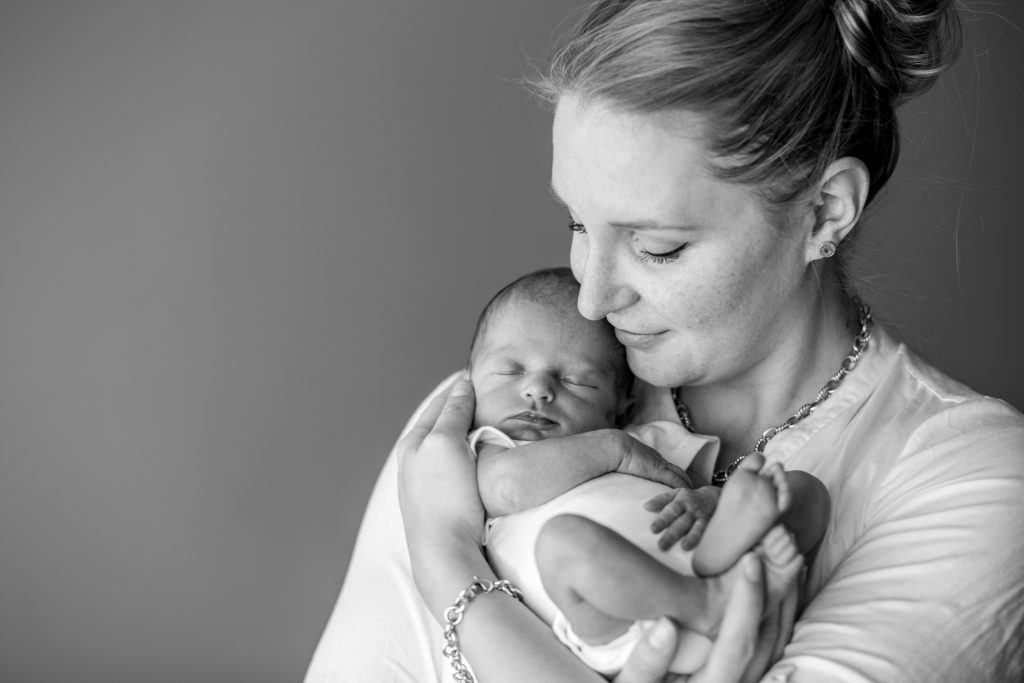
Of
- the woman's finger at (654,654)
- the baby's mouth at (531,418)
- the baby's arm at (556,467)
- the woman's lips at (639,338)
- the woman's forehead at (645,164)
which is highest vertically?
the woman's forehead at (645,164)

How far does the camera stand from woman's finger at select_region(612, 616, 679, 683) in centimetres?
132

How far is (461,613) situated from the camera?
5.03 feet

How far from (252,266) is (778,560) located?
1.93m

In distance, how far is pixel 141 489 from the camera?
114 inches

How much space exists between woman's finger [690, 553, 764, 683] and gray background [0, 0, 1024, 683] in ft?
5.83

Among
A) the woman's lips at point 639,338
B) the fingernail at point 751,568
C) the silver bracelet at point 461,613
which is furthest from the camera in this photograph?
the woman's lips at point 639,338

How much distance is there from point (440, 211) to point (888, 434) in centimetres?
162

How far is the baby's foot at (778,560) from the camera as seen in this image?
1315 millimetres

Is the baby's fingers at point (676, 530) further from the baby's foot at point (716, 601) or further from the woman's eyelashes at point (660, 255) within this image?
the woman's eyelashes at point (660, 255)

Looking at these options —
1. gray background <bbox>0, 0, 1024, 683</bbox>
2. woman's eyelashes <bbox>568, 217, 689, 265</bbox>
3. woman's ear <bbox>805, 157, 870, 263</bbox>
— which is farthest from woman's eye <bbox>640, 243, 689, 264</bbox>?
gray background <bbox>0, 0, 1024, 683</bbox>

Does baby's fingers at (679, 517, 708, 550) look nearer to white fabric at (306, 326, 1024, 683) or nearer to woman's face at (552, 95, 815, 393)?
white fabric at (306, 326, 1024, 683)

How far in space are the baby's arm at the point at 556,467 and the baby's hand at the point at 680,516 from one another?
158 millimetres

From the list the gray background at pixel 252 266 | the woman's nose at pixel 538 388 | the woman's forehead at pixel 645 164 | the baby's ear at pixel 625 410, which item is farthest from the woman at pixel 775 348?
the gray background at pixel 252 266

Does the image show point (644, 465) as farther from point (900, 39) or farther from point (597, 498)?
point (900, 39)
